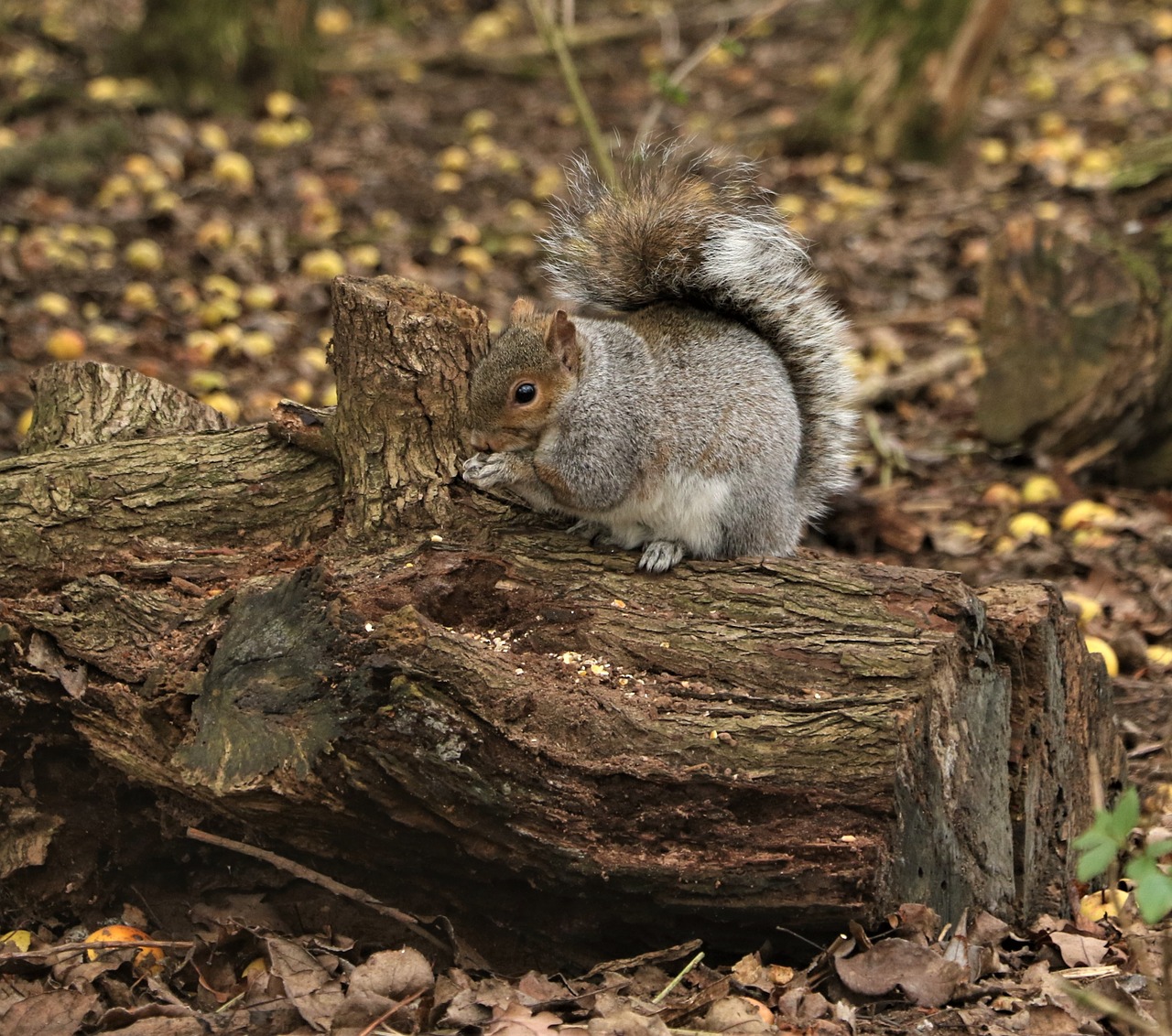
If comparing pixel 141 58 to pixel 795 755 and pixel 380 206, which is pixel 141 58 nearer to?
pixel 380 206

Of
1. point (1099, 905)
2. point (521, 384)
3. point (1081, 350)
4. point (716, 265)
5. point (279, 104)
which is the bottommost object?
point (1099, 905)

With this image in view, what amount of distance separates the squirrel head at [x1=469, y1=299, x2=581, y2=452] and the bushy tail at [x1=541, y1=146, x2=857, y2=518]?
1.11ft

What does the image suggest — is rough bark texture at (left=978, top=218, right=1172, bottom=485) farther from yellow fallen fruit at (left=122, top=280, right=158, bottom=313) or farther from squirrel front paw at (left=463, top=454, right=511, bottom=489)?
yellow fallen fruit at (left=122, top=280, right=158, bottom=313)

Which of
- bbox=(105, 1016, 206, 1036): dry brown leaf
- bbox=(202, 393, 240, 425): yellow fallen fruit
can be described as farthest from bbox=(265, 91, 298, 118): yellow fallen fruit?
bbox=(105, 1016, 206, 1036): dry brown leaf

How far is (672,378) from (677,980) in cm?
142

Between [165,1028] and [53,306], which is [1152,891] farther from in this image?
[53,306]

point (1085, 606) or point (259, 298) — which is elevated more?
point (259, 298)

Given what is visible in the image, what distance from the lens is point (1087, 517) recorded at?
15.8 ft

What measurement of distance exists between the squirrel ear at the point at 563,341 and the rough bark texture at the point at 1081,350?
2849 millimetres

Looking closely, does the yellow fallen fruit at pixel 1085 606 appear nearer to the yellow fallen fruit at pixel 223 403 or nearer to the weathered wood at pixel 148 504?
the weathered wood at pixel 148 504

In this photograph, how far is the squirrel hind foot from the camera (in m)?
2.93

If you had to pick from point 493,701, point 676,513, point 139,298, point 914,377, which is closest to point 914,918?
point 493,701

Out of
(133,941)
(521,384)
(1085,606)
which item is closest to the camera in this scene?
(133,941)

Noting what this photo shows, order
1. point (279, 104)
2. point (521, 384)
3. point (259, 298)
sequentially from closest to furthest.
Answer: point (521, 384) < point (259, 298) < point (279, 104)
